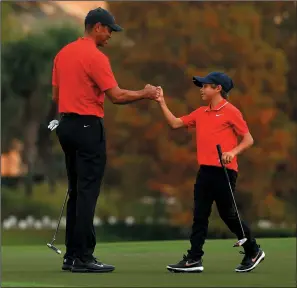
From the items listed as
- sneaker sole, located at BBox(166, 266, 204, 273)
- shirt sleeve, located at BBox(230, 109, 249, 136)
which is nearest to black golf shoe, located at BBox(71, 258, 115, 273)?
sneaker sole, located at BBox(166, 266, 204, 273)

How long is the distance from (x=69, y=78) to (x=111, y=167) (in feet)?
88.7

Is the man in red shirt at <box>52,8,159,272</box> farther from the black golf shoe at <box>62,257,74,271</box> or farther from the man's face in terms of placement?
the black golf shoe at <box>62,257,74,271</box>

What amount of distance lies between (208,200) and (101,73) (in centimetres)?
154

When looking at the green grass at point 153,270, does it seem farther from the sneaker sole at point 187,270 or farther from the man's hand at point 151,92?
the man's hand at point 151,92

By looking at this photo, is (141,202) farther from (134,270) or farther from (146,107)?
(134,270)

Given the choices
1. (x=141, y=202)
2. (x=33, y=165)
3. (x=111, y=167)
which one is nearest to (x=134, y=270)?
(x=111, y=167)

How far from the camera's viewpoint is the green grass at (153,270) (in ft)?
25.7

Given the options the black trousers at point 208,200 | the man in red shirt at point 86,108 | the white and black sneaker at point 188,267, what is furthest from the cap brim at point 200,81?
the white and black sneaker at point 188,267

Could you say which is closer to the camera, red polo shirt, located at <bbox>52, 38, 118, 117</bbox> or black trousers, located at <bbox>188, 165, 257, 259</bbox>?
red polo shirt, located at <bbox>52, 38, 118, 117</bbox>

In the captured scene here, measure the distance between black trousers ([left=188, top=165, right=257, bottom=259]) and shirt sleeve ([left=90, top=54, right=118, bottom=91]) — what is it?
116 centimetres

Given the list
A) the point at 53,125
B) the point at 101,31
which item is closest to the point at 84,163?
the point at 53,125

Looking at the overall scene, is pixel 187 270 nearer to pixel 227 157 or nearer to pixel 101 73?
pixel 227 157

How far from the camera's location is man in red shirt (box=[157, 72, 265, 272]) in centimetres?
837

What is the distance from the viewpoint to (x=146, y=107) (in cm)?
3256
